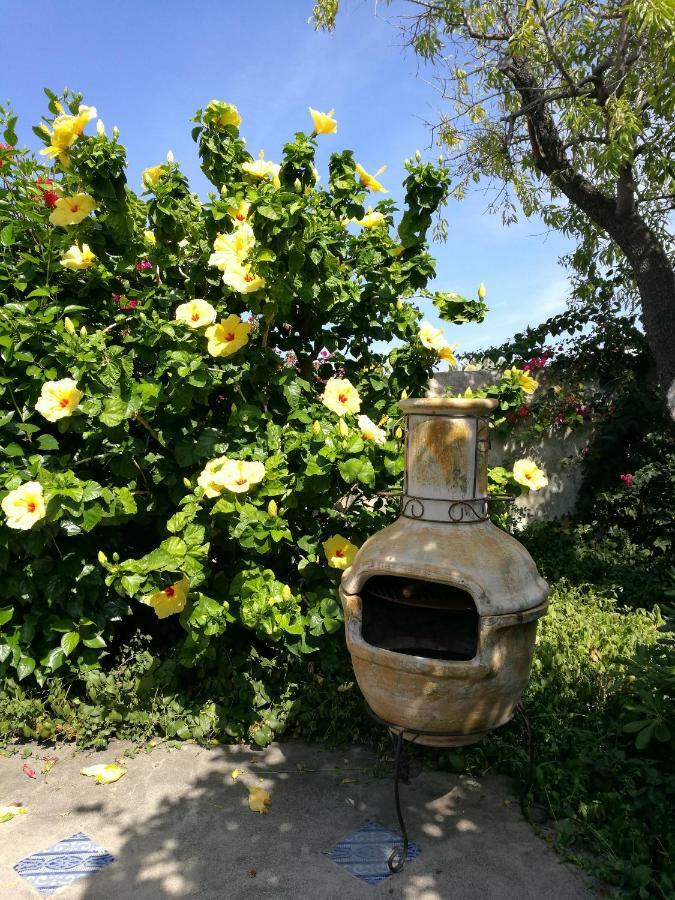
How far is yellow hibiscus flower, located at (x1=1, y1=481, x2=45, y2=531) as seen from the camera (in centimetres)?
273

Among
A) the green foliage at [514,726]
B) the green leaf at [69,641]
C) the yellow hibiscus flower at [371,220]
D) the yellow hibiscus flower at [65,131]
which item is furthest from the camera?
the yellow hibiscus flower at [371,220]

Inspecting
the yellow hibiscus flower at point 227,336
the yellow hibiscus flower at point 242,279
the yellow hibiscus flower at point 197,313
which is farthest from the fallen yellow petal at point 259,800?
the yellow hibiscus flower at point 242,279

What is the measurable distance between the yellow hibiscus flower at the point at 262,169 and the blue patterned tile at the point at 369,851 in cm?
284

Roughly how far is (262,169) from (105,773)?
2.90 meters

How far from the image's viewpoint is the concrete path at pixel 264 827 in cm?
229

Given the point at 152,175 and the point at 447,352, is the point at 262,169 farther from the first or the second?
the point at 447,352

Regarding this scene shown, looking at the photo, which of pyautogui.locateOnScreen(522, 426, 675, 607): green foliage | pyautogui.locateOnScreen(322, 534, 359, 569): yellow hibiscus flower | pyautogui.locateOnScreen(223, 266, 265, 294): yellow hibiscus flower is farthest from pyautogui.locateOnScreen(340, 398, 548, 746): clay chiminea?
pyautogui.locateOnScreen(522, 426, 675, 607): green foliage

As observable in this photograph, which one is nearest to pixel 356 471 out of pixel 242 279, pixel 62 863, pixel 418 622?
pixel 418 622

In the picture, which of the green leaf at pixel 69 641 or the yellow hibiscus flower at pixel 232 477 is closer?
the yellow hibiscus flower at pixel 232 477

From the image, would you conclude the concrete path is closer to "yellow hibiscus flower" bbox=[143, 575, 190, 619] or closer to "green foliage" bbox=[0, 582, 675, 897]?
"green foliage" bbox=[0, 582, 675, 897]

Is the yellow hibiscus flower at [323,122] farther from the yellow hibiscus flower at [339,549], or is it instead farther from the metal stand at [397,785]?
the metal stand at [397,785]

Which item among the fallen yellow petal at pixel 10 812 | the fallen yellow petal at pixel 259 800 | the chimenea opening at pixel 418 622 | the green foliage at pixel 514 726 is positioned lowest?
the fallen yellow petal at pixel 10 812

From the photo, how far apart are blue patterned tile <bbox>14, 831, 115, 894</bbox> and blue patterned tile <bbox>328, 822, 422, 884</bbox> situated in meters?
0.88

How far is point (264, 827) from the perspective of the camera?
2619 millimetres
